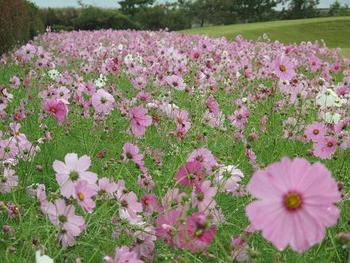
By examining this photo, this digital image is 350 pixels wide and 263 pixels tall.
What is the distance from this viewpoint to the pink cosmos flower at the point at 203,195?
1784 mm

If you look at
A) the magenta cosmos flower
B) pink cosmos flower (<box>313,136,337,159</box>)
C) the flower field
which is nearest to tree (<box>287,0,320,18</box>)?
the flower field

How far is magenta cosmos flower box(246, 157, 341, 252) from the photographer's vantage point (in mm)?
1063

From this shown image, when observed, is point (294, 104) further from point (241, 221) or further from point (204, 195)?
point (204, 195)

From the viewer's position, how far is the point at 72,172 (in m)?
1.83

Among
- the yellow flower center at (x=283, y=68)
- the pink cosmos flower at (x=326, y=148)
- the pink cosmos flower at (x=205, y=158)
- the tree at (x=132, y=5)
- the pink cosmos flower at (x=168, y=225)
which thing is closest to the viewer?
the pink cosmos flower at (x=168, y=225)

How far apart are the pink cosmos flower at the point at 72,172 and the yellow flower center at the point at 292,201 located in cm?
85

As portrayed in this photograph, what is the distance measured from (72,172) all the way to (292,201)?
3.00ft

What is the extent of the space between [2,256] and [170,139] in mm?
1800

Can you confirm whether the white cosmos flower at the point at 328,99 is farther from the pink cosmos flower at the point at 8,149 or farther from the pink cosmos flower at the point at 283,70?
the pink cosmos flower at the point at 8,149

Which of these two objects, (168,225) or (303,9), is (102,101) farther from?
(303,9)

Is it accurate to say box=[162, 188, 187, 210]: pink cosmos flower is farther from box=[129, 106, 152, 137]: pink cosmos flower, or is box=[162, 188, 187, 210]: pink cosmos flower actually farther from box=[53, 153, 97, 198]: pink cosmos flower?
box=[129, 106, 152, 137]: pink cosmos flower

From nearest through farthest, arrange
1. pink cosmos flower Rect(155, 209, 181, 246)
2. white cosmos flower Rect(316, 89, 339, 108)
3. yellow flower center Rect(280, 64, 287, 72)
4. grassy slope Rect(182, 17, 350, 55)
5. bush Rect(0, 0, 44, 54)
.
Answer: pink cosmos flower Rect(155, 209, 181, 246) → yellow flower center Rect(280, 64, 287, 72) → white cosmos flower Rect(316, 89, 339, 108) → bush Rect(0, 0, 44, 54) → grassy slope Rect(182, 17, 350, 55)

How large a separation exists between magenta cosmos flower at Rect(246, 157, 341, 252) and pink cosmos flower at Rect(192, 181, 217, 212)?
0.69 meters

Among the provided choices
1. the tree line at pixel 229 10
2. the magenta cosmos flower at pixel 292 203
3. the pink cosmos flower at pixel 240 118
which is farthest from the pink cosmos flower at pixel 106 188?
the tree line at pixel 229 10
